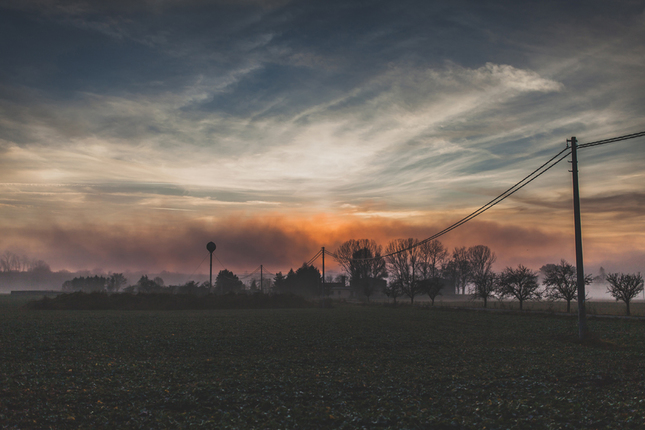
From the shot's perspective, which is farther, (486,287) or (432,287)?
(432,287)

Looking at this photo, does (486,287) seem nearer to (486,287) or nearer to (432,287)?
(486,287)

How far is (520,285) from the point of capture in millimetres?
75188

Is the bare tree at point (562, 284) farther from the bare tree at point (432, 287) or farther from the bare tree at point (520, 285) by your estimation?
the bare tree at point (432, 287)

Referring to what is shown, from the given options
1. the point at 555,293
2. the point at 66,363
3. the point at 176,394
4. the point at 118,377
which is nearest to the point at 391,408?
the point at 176,394

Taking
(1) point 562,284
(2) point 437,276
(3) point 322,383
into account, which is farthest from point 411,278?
(3) point 322,383

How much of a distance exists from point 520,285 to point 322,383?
225 feet

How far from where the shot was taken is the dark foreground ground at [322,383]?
42.7 feet

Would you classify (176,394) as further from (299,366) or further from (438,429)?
(438,429)

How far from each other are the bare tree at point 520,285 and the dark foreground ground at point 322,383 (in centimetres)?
4546

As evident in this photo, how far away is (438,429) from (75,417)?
11.8 m

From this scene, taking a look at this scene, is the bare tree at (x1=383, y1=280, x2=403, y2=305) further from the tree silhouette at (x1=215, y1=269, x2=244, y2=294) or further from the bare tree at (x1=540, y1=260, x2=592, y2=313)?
the tree silhouette at (x1=215, y1=269, x2=244, y2=294)

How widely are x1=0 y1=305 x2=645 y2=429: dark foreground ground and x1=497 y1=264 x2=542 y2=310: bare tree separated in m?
45.5

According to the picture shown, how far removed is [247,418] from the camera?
43.8ft

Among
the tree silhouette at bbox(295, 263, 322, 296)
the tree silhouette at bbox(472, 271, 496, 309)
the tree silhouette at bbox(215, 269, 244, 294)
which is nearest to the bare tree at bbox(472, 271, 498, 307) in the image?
the tree silhouette at bbox(472, 271, 496, 309)
